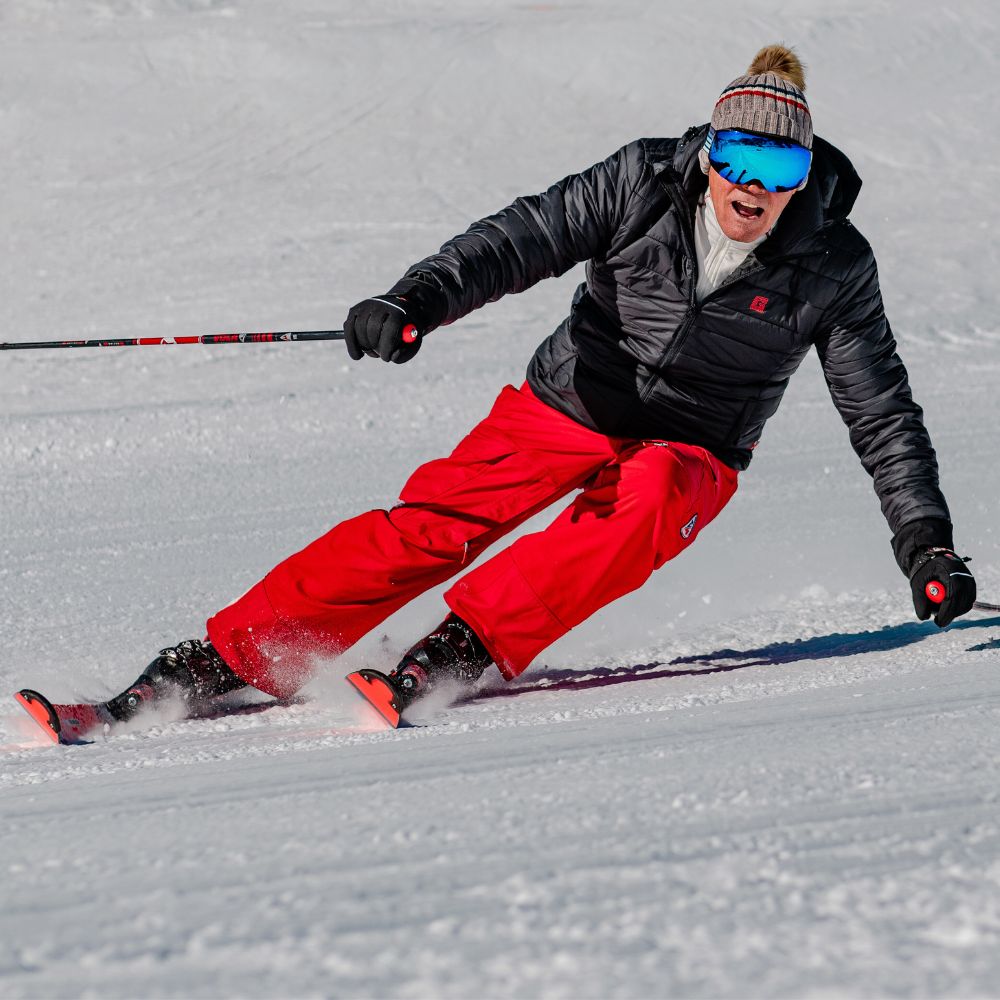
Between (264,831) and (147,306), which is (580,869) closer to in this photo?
(264,831)

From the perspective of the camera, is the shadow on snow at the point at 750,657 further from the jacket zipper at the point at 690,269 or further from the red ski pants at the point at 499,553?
the jacket zipper at the point at 690,269

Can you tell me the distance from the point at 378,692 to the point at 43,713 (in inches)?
→ 26.9

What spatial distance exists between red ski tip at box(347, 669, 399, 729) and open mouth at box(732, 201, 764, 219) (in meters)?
1.23

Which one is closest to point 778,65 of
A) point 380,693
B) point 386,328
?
point 386,328

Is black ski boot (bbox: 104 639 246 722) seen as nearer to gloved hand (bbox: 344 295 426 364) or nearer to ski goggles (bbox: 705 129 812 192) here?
gloved hand (bbox: 344 295 426 364)

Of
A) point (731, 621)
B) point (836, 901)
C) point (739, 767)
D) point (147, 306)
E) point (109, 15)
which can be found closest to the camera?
point (836, 901)

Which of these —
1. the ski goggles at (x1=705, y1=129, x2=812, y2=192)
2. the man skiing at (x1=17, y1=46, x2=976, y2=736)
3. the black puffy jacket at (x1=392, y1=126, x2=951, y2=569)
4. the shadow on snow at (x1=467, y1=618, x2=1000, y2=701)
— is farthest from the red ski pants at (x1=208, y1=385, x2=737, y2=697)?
the ski goggles at (x1=705, y1=129, x2=812, y2=192)

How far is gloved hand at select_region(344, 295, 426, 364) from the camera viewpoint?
9.34ft

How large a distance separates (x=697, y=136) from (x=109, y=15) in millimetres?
10483

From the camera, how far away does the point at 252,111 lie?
1083 cm

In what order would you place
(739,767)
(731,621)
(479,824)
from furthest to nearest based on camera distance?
(731,621), (739,767), (479,824)

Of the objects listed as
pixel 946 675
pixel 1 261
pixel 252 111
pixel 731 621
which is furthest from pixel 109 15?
pixel 946 675

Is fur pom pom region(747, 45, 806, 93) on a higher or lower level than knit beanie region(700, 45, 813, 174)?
higher

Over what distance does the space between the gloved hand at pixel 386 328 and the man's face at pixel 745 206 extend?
26.7 inches
